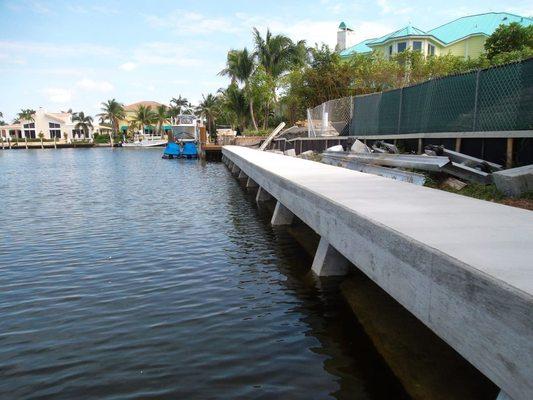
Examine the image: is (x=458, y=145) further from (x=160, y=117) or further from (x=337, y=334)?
(x=160, y=117)

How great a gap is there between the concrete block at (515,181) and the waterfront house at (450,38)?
39.0m

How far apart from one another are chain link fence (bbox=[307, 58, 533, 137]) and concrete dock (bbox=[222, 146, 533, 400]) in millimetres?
3883

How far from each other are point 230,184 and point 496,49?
22504mm

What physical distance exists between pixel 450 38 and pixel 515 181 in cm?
4933

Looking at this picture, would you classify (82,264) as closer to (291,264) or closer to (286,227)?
(291,264)

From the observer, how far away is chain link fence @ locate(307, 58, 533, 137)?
9.11 meters

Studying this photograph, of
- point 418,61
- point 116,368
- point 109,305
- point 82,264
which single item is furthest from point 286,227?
point 418,61

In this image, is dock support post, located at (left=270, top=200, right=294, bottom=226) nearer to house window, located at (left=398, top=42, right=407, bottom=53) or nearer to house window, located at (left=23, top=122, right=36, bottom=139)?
house window, located at (left=398, top=42, right=407, bottom=53)

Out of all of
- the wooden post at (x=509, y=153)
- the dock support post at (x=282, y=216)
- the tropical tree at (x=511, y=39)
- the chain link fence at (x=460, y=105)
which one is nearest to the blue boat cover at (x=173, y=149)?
the tropical tree at (x=511, y=39)

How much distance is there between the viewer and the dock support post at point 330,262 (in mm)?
6633

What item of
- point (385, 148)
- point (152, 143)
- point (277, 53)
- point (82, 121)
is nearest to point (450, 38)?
point (277, 53)

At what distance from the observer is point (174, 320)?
5.52 m

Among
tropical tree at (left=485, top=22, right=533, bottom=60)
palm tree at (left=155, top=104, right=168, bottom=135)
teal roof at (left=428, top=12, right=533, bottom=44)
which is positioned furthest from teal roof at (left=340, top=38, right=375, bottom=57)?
palm tree at (left=155, top=104, right=168, bottom=135)

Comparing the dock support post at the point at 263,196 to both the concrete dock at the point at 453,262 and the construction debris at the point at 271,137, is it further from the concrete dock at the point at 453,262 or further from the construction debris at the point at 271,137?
the construction debris at the point at 271,137
